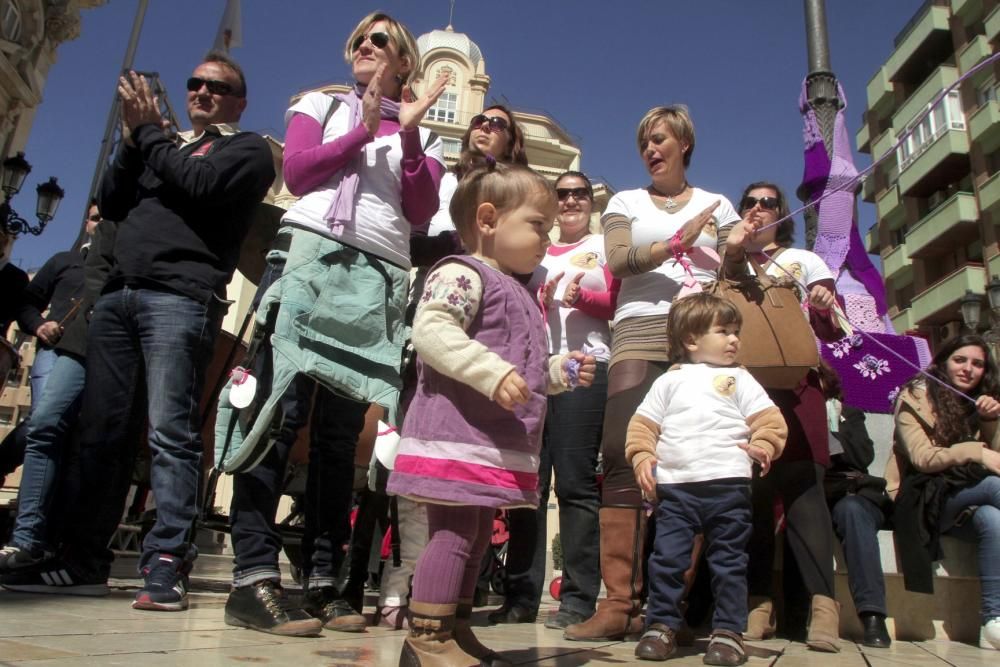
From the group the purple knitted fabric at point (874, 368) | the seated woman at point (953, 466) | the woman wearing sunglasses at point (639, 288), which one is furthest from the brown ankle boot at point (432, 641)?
the purple knitted fabric at point (874, 368)

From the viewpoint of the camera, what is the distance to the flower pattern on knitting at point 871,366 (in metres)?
5.20

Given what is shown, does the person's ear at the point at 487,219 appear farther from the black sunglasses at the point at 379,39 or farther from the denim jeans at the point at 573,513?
the denim jeans at the point at 573,513

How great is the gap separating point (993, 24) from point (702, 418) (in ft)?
96.3

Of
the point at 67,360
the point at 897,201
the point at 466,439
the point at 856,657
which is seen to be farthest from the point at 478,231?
the point at 897,201

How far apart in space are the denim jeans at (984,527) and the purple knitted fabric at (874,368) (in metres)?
1.04

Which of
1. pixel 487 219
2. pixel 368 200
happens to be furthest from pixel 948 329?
pixel 487 219

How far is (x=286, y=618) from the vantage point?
2.27 m

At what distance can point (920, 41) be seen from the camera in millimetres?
30172

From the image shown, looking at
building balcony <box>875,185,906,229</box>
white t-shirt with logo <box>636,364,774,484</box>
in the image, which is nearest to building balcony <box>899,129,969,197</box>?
building balcony <box>875,185,906,229</box>

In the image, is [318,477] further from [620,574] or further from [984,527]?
[984,527]

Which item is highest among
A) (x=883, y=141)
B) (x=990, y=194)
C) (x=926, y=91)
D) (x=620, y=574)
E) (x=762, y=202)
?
(x=926, y=91)

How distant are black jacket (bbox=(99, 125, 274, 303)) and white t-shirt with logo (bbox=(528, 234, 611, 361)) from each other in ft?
4.28

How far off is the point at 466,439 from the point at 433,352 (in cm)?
23

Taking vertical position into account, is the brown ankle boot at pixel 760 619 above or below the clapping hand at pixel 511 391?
below
